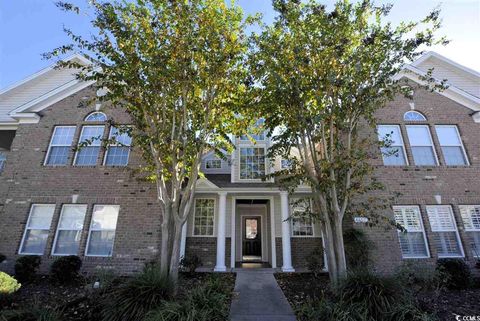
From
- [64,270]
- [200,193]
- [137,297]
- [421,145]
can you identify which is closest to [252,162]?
[200,193]

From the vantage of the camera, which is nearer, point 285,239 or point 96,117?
point 285,239

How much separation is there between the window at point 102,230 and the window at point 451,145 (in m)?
13.3

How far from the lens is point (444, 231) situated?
374 inches

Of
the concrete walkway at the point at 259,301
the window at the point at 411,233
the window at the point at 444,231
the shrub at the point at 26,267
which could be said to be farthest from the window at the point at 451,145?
the shrub at the point at 26,267

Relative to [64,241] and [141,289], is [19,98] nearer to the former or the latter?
[64,241]

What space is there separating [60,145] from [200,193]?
611cm

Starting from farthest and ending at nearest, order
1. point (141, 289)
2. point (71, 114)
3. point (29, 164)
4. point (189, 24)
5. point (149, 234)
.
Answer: point (71, 114), point (29, 164), point (149, 234), point (189, 24), point (141, 289)

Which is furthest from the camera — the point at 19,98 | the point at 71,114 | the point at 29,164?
the point at 19,98

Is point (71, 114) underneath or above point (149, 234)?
above

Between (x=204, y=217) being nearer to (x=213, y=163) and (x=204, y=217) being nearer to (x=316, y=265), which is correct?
(x=213, y=163)

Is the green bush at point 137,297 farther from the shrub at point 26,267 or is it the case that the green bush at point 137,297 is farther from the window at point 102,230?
the shrub at point 26,267

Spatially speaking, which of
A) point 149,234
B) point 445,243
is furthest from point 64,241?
point 445,243

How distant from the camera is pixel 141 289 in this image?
519 cm

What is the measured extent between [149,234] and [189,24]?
23.2 feet
